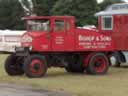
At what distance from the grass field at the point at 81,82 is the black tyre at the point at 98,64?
0.31 m

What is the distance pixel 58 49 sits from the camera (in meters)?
20.8

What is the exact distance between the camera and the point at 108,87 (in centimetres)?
1691

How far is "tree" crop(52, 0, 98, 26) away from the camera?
2566 inches

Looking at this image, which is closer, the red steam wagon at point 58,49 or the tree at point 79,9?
the red steam wagon at point 58,49

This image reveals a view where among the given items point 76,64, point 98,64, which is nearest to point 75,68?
point 76,64

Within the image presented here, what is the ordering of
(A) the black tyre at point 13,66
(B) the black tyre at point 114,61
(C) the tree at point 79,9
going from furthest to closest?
(C) the tree at point 79,9 < (B) the black tyre at point 114,61 < (A) the black tyre at point 13,66

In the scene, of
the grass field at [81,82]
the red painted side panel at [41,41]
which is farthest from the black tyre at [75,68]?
the red painted side panel at [41,41]

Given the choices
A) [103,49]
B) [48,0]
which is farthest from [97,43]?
[48,0]

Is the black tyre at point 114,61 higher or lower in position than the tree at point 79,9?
lower

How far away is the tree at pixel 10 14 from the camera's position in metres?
77.3

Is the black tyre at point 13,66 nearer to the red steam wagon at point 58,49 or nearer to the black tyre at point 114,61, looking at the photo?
the red steam wagon at point 58,49

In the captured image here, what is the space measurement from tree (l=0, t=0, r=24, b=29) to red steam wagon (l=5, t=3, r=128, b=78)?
178 ft

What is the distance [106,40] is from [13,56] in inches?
159

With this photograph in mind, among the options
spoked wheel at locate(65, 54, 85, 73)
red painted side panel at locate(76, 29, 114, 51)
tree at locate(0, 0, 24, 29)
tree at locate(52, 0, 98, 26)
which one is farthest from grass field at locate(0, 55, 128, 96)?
tree at locate(0, 0, 24, 29)
